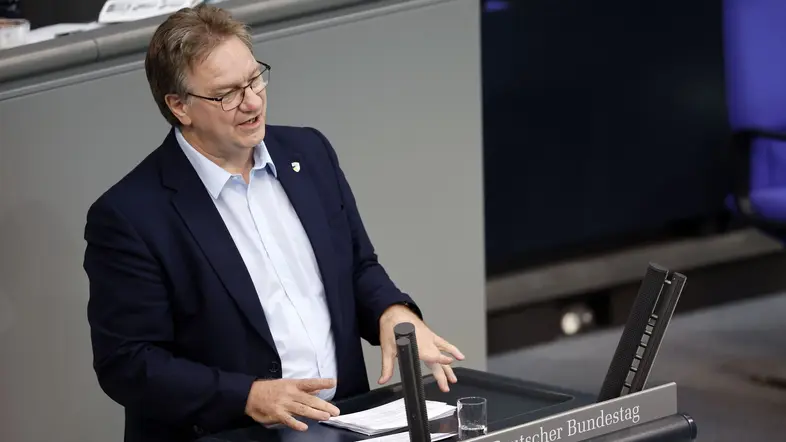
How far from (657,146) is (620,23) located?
0.56 m

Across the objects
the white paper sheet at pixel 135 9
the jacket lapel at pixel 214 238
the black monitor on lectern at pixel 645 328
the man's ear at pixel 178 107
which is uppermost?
the white paper sheet at pixel 135 9

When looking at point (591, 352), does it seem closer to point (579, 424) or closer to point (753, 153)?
point (753, 153)

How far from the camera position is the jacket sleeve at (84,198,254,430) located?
7.86 ft

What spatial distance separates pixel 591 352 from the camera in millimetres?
5012

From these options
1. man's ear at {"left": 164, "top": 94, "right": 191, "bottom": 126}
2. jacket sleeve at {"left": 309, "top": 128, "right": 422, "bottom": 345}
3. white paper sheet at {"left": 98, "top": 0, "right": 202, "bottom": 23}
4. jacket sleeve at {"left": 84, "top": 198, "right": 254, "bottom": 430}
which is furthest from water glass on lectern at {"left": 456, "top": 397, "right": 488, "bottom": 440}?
white paper sheet at {"left": 98, "top": 0, "right": 202, "bottom": 23}

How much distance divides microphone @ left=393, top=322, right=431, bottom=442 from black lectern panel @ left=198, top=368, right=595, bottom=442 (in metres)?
0.24

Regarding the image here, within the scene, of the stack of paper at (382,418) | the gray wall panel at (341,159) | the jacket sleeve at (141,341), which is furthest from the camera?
the gray wall panel at (341,159)

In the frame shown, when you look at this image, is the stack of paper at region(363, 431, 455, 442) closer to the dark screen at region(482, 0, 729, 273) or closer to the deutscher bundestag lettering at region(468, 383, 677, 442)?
the deutscher bundestag lettering at region(468, 383, 677, 442)

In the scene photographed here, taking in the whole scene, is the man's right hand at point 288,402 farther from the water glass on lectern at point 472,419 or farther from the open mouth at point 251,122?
the open mouth at point 251,122

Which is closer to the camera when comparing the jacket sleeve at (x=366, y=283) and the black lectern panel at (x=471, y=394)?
the black lectern panel at (x=471, y=394)

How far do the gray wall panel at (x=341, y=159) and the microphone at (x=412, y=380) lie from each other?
1244 mm

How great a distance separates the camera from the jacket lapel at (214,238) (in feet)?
8.13

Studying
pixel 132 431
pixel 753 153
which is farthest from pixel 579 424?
pixel 753 153

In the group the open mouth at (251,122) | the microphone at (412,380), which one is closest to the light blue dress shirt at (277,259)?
the open mouth at (251,122)
